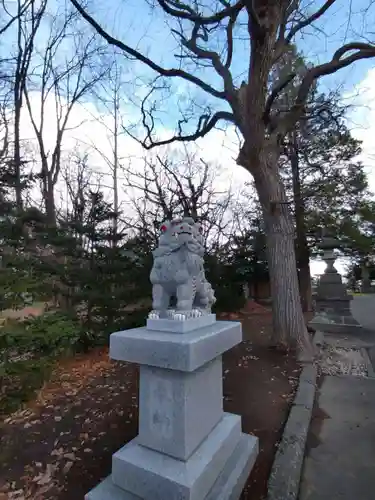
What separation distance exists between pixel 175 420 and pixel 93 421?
1.64 metres

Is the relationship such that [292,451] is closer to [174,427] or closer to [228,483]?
[228,483]

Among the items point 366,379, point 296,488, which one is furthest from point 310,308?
point 296,488

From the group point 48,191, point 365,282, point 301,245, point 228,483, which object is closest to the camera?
point 228,483

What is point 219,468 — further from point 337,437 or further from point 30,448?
point 30,448

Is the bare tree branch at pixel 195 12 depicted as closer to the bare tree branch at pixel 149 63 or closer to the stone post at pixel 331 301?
the bare tree branch at pixel 149 63

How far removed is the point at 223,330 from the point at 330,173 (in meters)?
8.45

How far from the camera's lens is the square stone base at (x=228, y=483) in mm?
1738

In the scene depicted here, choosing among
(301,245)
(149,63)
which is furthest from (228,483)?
(301,245)

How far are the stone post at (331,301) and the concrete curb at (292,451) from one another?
14.8 ft

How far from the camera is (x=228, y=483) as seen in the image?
184 cm

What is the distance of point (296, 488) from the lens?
197cm

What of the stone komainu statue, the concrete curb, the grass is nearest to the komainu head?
the stone komainu statue

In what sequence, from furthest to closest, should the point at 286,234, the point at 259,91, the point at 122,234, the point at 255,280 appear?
1. the point at 255,280
2. the point at 122,234
3. the point at 286,234
4. the point at 259,91

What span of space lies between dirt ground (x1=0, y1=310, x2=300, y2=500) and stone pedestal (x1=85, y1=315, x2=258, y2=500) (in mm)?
371
